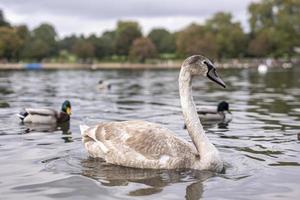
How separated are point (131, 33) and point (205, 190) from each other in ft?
506

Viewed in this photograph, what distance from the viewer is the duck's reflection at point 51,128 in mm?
15477

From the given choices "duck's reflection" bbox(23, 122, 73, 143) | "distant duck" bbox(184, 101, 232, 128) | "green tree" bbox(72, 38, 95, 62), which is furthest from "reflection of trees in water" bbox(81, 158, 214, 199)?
"green tree" bbox(72, 38, 95, 62)

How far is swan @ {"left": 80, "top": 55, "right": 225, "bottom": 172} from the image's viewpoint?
10250mm

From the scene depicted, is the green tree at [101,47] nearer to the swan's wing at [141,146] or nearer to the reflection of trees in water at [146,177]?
the swan's wing at [141,146]

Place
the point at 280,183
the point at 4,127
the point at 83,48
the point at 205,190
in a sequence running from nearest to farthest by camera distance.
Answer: the point at 205,190
the point at 280,183
the point at 4,127
the point at 83,48

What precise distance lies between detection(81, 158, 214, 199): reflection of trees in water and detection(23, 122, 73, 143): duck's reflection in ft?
14.8

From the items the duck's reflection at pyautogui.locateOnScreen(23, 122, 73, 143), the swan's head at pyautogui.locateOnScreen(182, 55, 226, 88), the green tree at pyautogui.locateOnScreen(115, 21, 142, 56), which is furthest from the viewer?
the green tree at pyautogui.locateOnScreen(115, 21, 142, 56)

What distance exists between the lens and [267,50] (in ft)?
466

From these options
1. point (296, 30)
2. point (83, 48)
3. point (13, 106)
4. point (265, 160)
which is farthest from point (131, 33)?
point (265, 160)

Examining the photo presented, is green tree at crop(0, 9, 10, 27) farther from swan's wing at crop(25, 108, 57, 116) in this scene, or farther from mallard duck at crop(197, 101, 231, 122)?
mallard duck at crop(197, 101, 231, 122)

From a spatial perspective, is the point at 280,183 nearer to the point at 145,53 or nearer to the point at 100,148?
the point at 100,148

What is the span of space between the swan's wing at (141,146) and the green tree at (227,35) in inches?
5177

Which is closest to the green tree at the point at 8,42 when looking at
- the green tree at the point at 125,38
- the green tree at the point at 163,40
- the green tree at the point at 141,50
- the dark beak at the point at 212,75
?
the green tree at the point at 141,50

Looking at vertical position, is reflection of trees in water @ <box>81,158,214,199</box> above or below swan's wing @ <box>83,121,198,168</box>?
below
